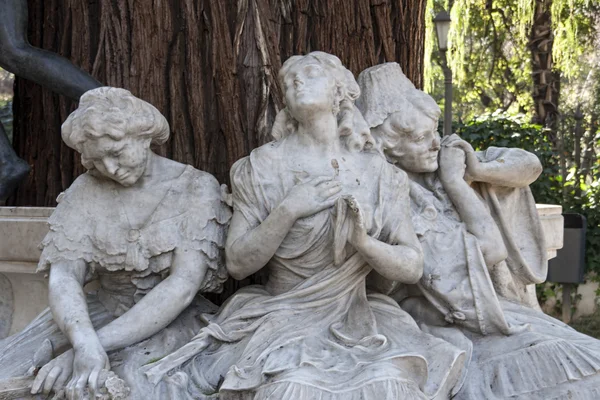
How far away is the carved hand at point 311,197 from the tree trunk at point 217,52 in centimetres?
94

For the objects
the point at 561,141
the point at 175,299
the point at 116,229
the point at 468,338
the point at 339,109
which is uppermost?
the point at 339,109

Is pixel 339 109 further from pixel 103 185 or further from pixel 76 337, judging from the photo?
pixel 76 337

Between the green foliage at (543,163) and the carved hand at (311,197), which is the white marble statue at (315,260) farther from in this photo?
the green foliage at (543,163)

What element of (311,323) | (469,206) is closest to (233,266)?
(311,323)

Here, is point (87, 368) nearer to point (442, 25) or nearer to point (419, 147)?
point (419, 147)

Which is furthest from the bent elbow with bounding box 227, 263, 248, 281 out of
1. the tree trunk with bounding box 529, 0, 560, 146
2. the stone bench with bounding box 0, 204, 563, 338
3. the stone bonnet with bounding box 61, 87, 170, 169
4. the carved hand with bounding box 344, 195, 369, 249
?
the tree trunk with bounding box 529, 0, 560, 146

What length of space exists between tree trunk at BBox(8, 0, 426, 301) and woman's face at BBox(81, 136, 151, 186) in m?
0.84

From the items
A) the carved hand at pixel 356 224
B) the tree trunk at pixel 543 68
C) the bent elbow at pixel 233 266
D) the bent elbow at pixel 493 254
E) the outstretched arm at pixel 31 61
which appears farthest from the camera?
the tree trunk at pixel 543 68

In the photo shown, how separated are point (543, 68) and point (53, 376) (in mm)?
11763

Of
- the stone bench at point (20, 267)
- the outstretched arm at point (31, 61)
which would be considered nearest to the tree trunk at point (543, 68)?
the outstretched arm at point (31, 61)

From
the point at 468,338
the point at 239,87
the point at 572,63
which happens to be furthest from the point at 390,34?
the point at 572,63

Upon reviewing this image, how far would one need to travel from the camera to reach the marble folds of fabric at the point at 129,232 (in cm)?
349

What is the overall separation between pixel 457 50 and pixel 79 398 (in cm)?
1326

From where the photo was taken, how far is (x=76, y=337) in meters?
3.21
